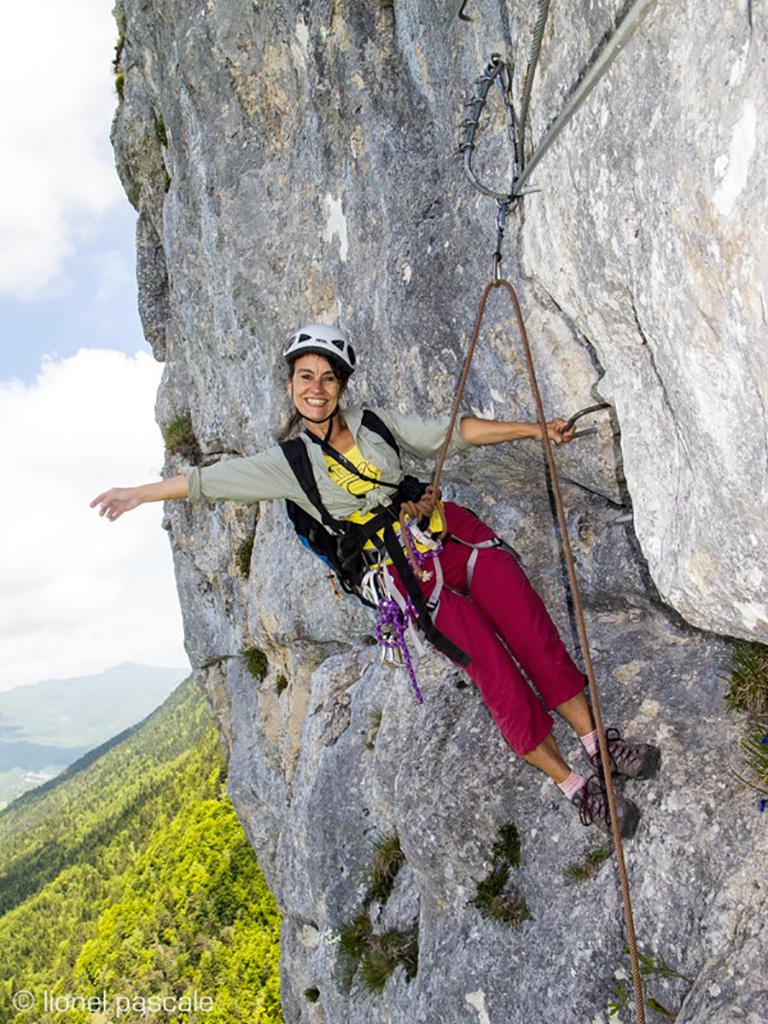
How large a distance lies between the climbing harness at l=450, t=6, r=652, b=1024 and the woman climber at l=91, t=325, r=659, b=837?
27 centimetres

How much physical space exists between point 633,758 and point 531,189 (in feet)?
13.5

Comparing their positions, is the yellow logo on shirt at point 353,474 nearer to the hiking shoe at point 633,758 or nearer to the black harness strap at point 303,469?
the black harness strap at point 303,469

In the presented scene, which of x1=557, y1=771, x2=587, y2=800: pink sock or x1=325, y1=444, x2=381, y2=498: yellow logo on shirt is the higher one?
x1=325, y1=444, x2=381, y2=498: yellow logo on shirt

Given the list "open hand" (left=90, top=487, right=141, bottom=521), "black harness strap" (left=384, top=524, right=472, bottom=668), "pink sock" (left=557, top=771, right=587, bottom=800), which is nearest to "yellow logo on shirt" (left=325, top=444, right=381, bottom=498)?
"black harness strap" (left=384, top=524, right=472, bottom=668)

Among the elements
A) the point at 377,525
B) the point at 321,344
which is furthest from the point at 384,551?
the point at 321,344

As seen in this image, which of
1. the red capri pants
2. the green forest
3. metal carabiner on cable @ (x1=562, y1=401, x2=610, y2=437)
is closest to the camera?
the red capri pants

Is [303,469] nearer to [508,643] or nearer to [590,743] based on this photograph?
[508,643]

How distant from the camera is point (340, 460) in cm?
567

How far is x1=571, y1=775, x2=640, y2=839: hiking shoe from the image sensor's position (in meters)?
4.95

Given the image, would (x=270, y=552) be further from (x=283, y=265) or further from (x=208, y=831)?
(x=208, y=831)

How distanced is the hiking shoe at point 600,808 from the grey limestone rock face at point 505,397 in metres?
0.12

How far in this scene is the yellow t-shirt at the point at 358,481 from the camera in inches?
223

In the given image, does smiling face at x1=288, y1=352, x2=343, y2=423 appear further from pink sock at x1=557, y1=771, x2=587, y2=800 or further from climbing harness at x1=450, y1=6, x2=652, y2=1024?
pink sock at x1=557, y1=771, x2=587, y2=800

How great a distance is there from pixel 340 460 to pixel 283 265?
6030 millimetres
